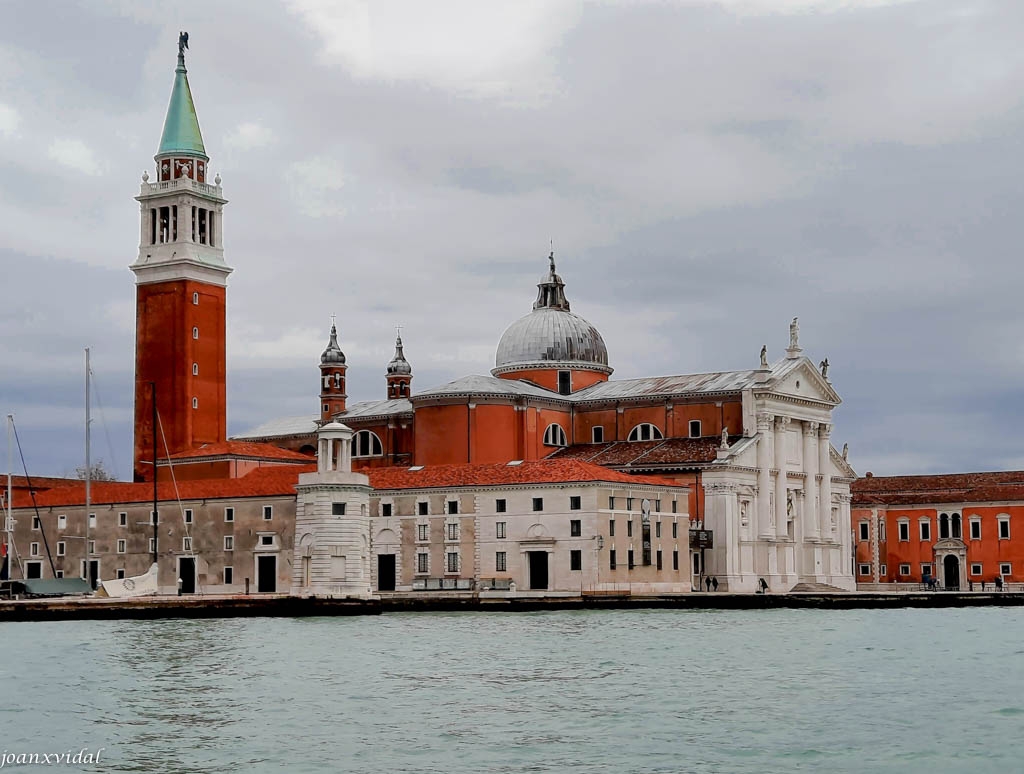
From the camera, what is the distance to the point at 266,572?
180ft

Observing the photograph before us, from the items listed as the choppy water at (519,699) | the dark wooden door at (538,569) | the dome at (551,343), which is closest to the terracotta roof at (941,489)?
the dome at (551,343)

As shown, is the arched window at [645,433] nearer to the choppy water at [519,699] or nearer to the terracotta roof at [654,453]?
the terracotta roof at [654,453]

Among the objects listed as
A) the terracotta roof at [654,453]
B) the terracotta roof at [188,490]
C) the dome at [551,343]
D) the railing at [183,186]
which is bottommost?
the terracotta roof at [188,490]

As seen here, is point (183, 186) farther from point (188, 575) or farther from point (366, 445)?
point (188, 575)

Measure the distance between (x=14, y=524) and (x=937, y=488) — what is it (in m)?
39.9

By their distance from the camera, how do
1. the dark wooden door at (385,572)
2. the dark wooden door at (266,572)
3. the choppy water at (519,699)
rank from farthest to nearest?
1. the dark wooden door at (385,572)
2. the dark wooden door at (266,572)
3. the choppy water at (519,699)

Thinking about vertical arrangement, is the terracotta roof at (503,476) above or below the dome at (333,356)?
below

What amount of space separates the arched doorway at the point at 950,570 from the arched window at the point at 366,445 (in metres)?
24.8

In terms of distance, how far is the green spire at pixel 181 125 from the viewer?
68000 millimetres

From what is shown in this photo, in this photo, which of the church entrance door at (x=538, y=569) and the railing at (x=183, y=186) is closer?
the church entrance door at (x=538, y=569)

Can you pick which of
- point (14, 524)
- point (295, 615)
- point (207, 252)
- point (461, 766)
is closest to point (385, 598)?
point (295, 615)
